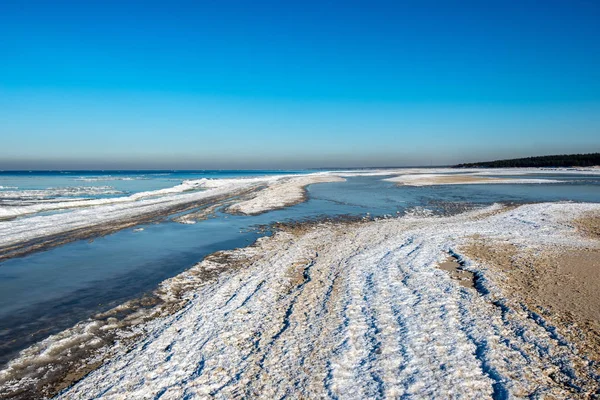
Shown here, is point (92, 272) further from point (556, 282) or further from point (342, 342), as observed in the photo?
point (556, 282)

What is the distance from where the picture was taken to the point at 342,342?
5.26 meters

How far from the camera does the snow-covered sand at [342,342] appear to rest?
4.24 meters

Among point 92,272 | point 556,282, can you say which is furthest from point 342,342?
point 92,272

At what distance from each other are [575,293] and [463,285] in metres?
2.00

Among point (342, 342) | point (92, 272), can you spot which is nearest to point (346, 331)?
point (342, 342)

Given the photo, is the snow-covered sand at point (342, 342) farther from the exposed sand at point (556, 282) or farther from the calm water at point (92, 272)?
the calm water at point (92, 272)

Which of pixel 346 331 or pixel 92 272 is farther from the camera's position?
pixel 92 272

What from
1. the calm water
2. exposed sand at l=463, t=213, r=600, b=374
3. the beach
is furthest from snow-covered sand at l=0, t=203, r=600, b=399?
the calm water

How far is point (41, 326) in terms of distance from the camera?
603cm

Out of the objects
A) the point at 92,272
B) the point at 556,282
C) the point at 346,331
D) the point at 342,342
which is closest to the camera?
the point at 342,342

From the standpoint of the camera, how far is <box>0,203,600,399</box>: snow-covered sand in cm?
424

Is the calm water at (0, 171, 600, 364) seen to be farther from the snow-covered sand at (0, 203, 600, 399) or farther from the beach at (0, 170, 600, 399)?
the snow-covered sand at (0, 203, 600, 399)

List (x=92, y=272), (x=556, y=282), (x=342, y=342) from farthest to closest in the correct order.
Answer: (x=92, y=272)
(x=556, y=282)
(x=342, y=342)

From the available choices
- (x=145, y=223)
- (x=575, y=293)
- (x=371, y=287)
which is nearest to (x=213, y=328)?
(x=371, y=287)
